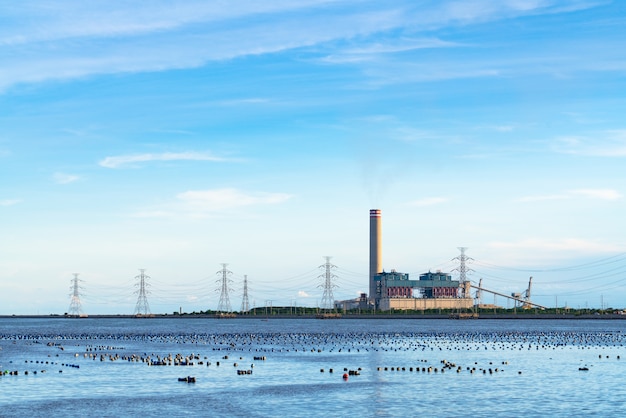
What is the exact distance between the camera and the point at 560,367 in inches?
3393

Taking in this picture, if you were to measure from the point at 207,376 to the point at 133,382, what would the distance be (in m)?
7.30

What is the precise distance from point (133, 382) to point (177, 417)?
65.0 ft

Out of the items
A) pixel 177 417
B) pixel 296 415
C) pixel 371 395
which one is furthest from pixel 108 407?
pixel 371 395

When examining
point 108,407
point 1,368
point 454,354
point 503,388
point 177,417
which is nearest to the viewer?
point 177,417

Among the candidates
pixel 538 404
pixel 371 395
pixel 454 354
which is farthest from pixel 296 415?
pixel 454 354

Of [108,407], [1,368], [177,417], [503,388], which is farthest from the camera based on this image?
[1,368]

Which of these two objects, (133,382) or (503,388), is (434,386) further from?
(133,382)

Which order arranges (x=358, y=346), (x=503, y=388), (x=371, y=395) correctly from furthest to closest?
(x=358, y=346), (x=503, y=388), (x=371, y=395)

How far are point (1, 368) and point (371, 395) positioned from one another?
40.0m

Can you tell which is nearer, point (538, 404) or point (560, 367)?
point (538, 404)

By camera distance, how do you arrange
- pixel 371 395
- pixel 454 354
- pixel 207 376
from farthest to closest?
pixel 454 354, pixel 207 376, pixel 371 395

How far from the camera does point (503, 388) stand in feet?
220

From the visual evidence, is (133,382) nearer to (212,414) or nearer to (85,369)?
(85,369)

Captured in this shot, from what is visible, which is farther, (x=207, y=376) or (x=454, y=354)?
(x=454, y=354)
